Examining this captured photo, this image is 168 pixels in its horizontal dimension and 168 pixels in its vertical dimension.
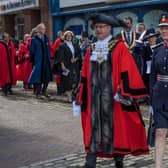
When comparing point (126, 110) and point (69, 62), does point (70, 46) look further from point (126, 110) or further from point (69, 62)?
point (126, 110)

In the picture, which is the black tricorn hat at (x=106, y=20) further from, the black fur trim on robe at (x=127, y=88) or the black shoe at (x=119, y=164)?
the black shoe at (x=119, y=164)

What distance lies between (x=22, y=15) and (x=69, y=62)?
15.3 metres

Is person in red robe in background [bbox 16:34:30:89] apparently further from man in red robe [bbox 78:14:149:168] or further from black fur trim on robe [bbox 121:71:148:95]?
black fur trim on robe [bbox 121:71:148:95]

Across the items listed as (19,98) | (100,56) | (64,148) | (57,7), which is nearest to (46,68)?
(19,98)

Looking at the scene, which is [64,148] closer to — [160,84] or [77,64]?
[160,84]

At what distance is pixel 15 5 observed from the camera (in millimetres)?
23016

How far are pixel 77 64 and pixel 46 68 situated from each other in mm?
1343

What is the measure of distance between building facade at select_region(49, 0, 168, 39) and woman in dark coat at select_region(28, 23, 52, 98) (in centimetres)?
560

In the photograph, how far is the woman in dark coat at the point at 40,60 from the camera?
10425 mm

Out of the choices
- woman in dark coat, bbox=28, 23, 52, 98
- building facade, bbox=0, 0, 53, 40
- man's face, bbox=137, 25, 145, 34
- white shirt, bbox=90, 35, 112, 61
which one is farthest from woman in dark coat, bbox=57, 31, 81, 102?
building facade, bbox=0, 0, 53, 40

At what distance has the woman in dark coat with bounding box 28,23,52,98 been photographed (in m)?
10.4

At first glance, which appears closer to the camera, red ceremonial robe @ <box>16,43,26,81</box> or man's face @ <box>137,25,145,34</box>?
man's face @ <box>137,25,145,34</box>

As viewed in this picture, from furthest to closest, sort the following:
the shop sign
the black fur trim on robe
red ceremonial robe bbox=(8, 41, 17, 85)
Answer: the shop sign → red ceremonial robe bbox=(8, 41, 17, 85) → the black fur trim on robe

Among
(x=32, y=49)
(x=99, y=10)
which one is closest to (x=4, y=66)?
(x=32, y=49)
